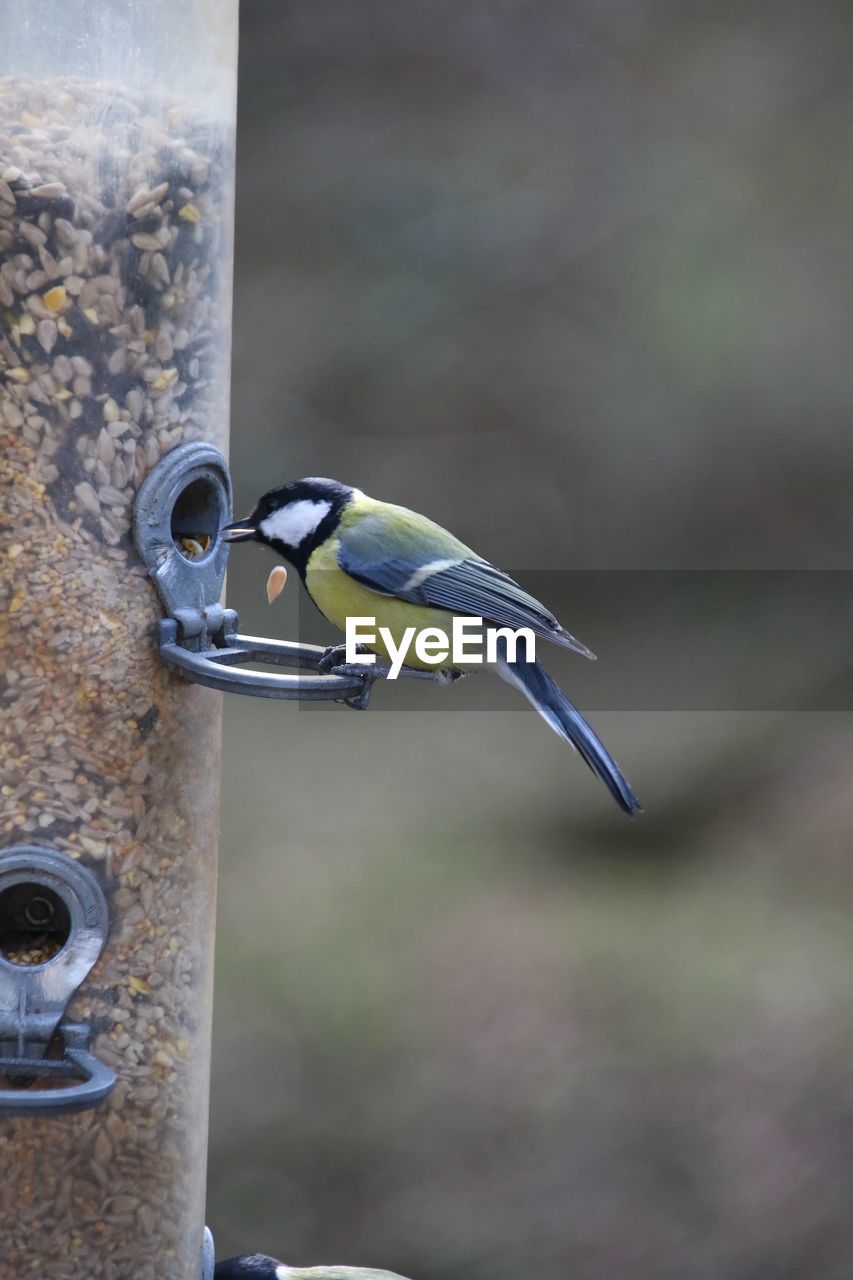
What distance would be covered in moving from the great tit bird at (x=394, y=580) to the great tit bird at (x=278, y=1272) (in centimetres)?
106

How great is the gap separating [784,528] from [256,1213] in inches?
162

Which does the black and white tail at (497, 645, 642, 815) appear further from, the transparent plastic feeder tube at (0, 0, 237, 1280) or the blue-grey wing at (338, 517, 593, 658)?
the transparent plastic feeder tube at (0, 0, 237, 1280)

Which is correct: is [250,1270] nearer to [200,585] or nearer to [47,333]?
[200,585]

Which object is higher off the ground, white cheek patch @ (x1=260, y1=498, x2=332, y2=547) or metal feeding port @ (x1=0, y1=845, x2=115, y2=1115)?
white cheek patch @ (x1=260, y1=498, x2=332, y2=547)

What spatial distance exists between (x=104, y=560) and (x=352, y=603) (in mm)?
735

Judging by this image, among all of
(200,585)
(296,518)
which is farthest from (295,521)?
(200,585)

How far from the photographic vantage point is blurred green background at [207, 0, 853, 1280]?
7.20 metres

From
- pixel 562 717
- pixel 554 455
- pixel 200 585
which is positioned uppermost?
pixel 554 455

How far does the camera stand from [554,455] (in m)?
8.12

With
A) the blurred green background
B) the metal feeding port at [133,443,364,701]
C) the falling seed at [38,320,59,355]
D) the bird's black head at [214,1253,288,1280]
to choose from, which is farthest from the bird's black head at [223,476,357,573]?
the blurred green background

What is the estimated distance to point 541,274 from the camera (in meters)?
8.12

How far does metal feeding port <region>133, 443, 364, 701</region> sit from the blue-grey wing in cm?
36

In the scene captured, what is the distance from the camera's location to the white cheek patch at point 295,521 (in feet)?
10.7

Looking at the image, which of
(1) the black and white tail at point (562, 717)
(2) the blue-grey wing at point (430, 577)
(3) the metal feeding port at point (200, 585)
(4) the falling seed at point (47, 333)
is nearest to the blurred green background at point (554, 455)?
(1) the black and white tail at point (562, 717)
